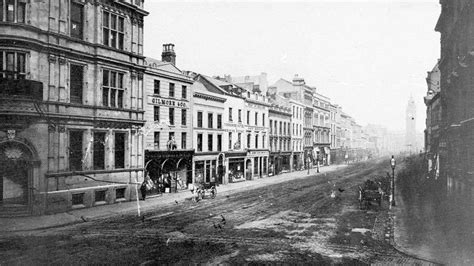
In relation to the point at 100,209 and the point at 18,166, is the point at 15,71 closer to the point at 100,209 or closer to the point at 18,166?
the point at 18,166

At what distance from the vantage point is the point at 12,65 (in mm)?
19422

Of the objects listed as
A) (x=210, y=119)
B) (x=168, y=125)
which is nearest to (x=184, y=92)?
(x=168, y=125)

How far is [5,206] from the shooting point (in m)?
20.1

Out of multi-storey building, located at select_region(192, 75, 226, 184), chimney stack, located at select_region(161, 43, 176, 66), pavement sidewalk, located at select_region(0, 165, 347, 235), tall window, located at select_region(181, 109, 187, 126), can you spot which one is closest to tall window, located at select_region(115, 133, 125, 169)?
pavement sidewalk, located at select_region(0, 165, 347, 235)

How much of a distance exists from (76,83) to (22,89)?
3.90m

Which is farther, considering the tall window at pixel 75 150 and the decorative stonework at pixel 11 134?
the tall window at pixel 75 150

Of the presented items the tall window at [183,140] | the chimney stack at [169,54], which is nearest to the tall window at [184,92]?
the chimney stack at [169,54]

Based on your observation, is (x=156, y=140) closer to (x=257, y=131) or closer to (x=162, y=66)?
(x=162, y=66)

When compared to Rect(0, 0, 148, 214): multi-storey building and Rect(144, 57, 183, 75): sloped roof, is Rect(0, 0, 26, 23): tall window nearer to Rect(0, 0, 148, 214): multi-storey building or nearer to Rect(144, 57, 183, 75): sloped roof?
Rect(0, 0, 148, 214): multi-storey building

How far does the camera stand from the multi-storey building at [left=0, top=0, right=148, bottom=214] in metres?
19.8

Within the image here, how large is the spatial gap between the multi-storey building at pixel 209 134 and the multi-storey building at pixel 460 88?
20.8m

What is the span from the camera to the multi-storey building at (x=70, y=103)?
19.8 metres

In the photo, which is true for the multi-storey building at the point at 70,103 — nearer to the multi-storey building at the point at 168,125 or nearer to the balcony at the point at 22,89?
the balcony at the point at 22,89

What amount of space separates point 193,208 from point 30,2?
1602 cm
